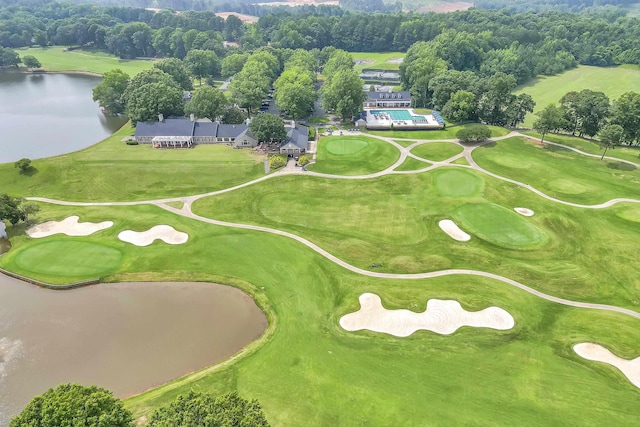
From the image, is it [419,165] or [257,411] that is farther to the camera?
[419,165]

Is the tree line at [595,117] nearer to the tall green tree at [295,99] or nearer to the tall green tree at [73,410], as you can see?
the tall green tree at [295,99]

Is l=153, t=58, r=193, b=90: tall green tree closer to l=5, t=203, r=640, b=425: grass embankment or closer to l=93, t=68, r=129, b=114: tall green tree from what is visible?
l=93, t=68, r=129, b=114: tall green tree

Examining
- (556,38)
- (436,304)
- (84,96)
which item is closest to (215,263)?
(436,304)

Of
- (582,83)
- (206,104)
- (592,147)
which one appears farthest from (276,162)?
(582,83)

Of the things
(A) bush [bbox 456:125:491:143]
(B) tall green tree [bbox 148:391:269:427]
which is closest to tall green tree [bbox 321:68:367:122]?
(A) bush [bbox 456:125:491:143]

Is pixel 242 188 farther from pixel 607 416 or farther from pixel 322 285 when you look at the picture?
pixel 607 416

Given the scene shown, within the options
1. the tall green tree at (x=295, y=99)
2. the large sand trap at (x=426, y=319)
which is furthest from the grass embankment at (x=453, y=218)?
the tall green tree at (x=295, y=99)
